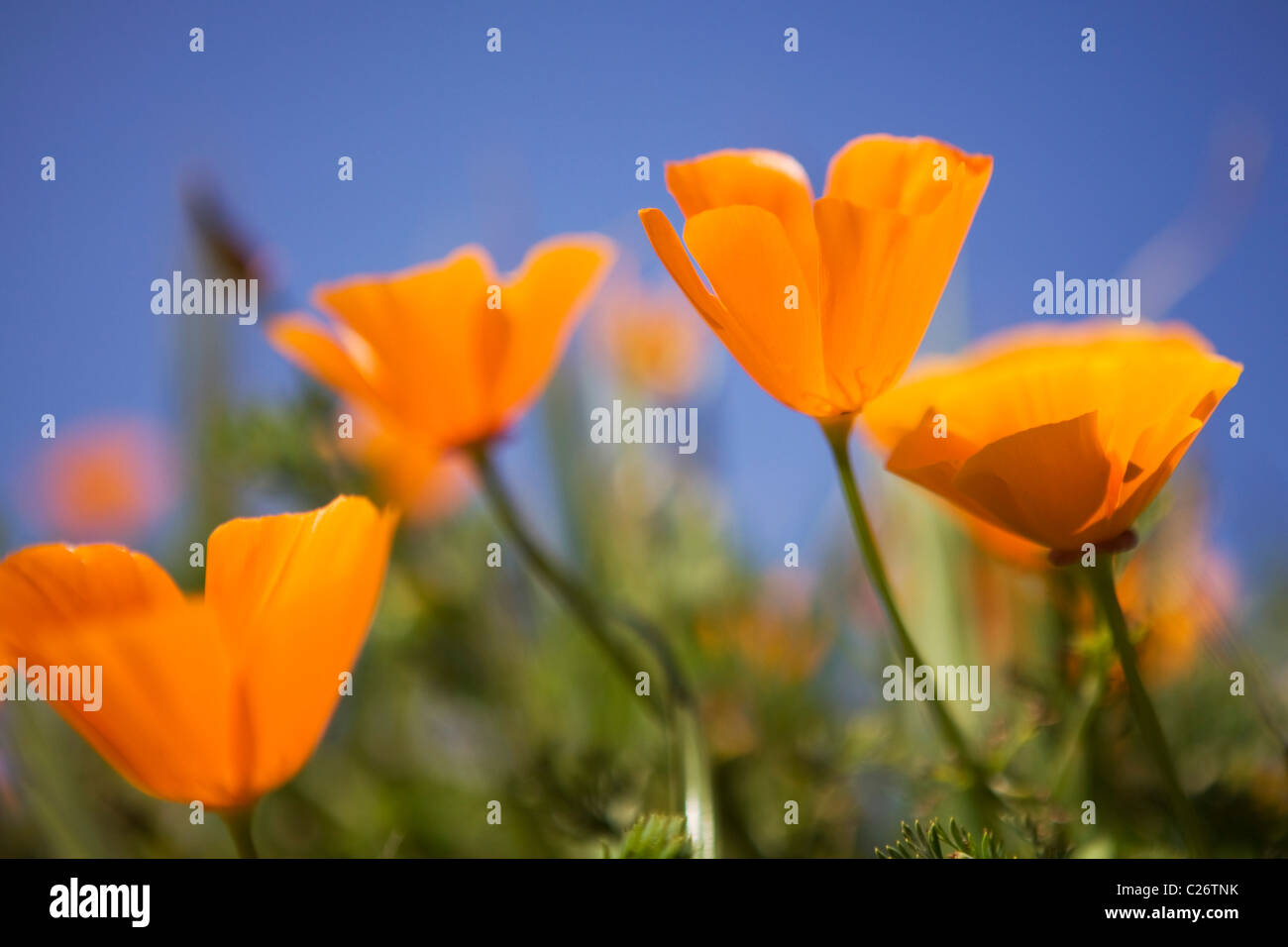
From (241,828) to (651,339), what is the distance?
2.06 feet

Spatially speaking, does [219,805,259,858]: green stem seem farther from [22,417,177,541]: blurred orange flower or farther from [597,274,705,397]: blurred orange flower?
[22,417,177,541]: blurred orange flower

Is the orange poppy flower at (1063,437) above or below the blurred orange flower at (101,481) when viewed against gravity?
below

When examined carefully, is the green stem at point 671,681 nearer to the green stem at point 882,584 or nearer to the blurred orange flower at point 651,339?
the green stem at point 882,584

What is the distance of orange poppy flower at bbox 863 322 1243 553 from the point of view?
280mm

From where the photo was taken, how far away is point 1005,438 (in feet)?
0.89

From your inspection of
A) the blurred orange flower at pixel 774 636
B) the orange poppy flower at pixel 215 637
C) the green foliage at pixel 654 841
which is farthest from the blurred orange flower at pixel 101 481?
the green foliage at pixel 654 841

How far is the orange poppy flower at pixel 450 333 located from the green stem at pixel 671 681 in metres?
0.05

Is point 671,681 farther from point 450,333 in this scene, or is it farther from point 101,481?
point 101,481

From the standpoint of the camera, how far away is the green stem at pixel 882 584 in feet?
0.94

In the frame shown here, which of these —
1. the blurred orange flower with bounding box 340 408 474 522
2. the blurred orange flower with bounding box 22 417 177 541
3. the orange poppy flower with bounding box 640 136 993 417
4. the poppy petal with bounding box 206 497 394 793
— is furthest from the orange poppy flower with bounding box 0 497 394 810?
the blurred orange flower with bounding box 22 417 177 541

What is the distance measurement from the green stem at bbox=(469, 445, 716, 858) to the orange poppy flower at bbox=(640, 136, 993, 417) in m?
0.11

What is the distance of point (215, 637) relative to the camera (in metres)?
0.29

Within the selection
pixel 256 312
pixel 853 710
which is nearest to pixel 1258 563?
pixel 853 710

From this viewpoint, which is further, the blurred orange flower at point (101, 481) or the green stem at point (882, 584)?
the blurred orange flower at point (101, 481)
